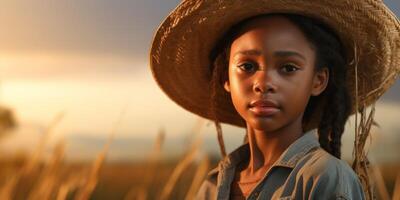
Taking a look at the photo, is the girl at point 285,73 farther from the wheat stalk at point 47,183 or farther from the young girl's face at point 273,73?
the wheat stalk at point 47,183

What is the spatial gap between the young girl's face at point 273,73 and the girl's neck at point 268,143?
27mm

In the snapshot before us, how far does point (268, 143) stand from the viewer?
2.57 m

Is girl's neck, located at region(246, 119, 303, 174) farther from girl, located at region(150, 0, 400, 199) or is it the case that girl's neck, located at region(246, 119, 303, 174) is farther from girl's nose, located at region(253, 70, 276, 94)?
girl's nose, located at region(253, 70, 276, 94)

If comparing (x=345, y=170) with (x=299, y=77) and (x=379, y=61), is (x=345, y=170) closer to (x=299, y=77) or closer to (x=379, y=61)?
(x=299, y=77)

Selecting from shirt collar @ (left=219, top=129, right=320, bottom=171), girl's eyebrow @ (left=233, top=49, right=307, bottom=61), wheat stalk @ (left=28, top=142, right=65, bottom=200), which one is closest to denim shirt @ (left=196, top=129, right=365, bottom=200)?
shirt collar @ (left=219, top=129, right=320, bottom=171)

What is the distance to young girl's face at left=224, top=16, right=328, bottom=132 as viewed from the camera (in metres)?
2.41

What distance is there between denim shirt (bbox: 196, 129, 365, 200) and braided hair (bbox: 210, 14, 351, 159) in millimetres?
88

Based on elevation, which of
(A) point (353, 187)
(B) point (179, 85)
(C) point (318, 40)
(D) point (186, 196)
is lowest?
(D) point (186, 196)

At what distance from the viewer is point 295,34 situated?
2.46 metres

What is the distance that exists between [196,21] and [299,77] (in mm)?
422

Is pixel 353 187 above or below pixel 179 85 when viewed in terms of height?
below

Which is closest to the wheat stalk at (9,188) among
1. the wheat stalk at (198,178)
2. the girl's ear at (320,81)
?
the wheat stalk at (198,178)

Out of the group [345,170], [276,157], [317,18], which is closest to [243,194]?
[276,157]

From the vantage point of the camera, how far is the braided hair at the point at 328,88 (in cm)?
252
